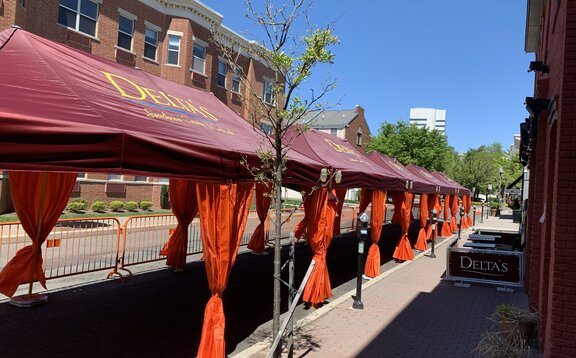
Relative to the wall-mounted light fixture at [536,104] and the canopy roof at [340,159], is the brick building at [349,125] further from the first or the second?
the wall-mounted light fixture at [536,104]

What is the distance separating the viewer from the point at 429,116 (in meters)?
176

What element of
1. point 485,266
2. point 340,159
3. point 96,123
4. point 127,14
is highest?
point 127,14

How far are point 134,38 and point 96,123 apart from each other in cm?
2026

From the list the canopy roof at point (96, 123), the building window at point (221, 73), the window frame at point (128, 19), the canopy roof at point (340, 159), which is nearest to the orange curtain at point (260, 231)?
the canopy roof at point (340, 159)

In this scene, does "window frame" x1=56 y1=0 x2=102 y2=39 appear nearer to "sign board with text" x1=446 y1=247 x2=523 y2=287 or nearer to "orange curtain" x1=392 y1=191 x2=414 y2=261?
"orange curtain" x1=392 y1=191 x2=414 y2=261

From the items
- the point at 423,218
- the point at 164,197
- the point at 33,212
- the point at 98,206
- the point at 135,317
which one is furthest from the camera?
the point at 164,197

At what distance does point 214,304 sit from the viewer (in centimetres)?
469

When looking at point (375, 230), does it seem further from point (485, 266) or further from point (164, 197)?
point (164, 197)

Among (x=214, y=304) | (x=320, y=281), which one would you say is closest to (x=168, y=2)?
(x=320, y=281)

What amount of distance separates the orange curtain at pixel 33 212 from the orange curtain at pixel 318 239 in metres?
4.04

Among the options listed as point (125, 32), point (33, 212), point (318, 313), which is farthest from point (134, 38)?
point (318, 313)

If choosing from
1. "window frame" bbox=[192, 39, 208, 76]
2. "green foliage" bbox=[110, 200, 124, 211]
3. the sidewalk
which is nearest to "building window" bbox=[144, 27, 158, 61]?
"window frame" bbox=[192, 39, 208, 76]

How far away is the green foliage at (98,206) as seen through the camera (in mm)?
18438

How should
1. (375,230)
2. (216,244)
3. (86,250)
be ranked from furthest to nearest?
(86,250) < (375,230) < (216,244)
